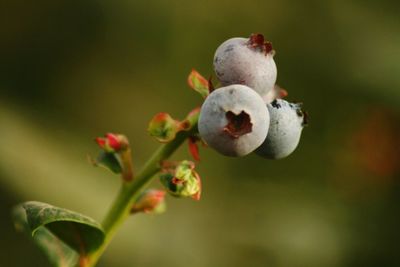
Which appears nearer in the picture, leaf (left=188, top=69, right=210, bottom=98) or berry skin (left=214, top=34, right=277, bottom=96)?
→ berry skin (left=214, top=34, right=277, bottom=96)

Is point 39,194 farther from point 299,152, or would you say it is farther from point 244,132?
point 244,132

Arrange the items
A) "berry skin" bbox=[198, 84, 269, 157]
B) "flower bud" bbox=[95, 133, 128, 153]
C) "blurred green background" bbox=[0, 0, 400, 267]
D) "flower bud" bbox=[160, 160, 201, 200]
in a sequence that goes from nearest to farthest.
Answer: "berry skin" bbox=[198, 84, 269, 157] < "flower bud" bbox=[160, 160, 201, 200] < "flower bud" bbox=[95, 133, 128, 153] < "blurred green background" bbox=[0, 0, 400, 267]

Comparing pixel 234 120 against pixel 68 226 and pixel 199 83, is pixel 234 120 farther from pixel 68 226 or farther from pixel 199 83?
pixel 68 226

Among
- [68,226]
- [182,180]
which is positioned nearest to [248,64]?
[182,180]

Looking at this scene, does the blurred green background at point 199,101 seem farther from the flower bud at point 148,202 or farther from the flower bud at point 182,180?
the flower bud at point 182,180

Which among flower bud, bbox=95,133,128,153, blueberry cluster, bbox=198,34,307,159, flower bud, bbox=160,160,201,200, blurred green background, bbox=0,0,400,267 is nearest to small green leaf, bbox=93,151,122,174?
flower bud, bbox=95,133,128,153

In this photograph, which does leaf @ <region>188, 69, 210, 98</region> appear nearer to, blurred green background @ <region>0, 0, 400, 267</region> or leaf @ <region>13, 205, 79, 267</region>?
leaf @ <region>13, 205, 79, 267</region>
